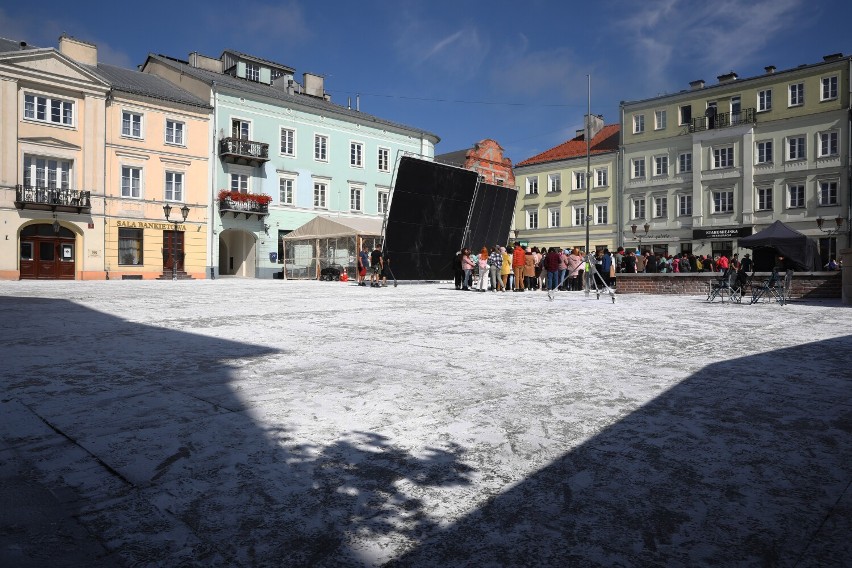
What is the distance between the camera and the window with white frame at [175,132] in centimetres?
3247

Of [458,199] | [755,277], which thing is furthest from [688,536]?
[458,199]

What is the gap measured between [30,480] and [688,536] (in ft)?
9.08

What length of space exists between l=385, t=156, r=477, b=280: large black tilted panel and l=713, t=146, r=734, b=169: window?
20534mm

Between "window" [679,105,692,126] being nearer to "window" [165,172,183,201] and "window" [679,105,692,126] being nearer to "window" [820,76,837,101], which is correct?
"window" [820,76,837,101]

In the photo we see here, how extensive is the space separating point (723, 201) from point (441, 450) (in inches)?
1530

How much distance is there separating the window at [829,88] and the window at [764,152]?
3.49 m

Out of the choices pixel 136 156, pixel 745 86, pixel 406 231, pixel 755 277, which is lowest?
pixel 755 277

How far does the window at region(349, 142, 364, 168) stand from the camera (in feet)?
133

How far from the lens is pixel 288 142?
37312 millimetres

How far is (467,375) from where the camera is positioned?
16.0 ft

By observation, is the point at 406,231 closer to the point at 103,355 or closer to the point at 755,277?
the point at 755,277

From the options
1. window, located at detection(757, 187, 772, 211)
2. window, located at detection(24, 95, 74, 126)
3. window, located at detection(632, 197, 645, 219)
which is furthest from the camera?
window, located at detection(632, 197, 645, 219)

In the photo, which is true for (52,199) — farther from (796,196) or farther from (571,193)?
Result: (796,196)

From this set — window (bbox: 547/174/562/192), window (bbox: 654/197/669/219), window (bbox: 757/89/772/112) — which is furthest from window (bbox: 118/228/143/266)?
window (bbox: 757/89/772/112)
